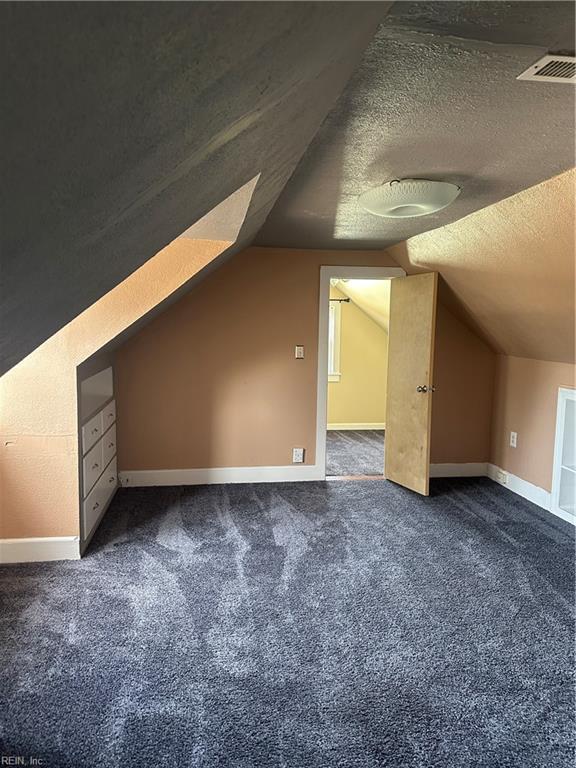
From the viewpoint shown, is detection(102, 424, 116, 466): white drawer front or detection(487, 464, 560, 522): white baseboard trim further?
detection(487, 464, 560, 522): white baseboard trim

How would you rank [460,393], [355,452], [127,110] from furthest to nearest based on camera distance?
[355,452] < [460,393] < [127,110]

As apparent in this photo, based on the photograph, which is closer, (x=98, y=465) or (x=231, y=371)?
(x=98, y=465)

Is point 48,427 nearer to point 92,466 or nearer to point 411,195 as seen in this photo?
point 92,466

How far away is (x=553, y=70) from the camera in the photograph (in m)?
1.19

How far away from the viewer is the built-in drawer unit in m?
2.76

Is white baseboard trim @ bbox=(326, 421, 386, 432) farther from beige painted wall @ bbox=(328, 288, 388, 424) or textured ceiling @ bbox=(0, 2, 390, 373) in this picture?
textured ceiling @ bbox=(0, 2, 390, 373)

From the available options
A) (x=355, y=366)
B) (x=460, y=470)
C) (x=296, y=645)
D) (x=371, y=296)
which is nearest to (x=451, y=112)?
(x=296, y=645)

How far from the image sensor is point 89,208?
85cm

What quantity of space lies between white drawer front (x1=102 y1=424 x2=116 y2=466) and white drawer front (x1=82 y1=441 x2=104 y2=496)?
0.34 feet

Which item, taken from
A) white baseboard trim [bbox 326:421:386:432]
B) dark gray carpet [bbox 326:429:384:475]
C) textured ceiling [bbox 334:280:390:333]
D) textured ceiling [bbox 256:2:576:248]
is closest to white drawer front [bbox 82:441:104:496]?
textured ceiling [bbox 256:2:576:248]

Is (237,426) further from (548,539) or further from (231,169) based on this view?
(231,169)

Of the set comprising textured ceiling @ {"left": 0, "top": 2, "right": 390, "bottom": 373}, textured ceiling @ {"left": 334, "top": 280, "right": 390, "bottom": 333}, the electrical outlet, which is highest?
textured ceiling @ {"left": 334, "top": 280, "right": 390, "bottom": 333}

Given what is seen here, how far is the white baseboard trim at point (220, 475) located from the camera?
3814 mm

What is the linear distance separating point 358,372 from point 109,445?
11.2 feet
